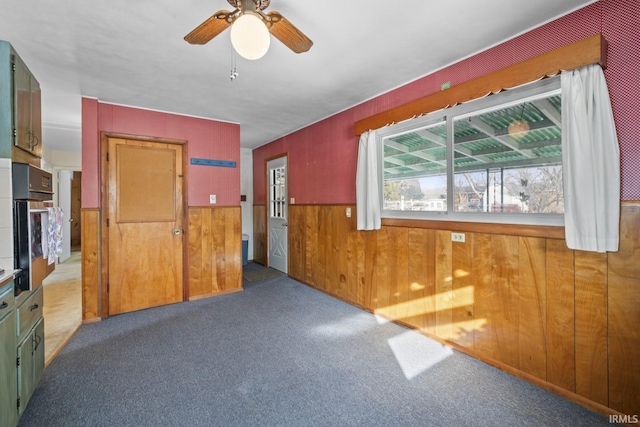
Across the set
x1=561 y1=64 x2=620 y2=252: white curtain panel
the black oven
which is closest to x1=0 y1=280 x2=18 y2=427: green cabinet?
the black oven

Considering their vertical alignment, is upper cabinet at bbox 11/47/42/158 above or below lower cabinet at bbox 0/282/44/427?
above

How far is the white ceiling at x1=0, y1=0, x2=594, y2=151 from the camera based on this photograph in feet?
6.13

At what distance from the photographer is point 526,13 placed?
6.32 ft

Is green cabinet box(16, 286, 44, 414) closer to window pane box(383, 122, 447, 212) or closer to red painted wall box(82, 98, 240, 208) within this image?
red painted wall box(82, 98, 240, 208)

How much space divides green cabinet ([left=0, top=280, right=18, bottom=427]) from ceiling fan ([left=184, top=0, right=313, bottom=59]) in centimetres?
178

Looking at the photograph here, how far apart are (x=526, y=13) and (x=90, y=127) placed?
4.31 meters

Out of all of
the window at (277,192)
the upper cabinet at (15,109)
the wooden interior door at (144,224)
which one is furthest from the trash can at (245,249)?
the upper cabinet at (15,109)

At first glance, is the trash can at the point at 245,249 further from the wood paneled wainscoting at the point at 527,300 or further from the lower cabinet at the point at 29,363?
the lower cabinet at the point at 29,363

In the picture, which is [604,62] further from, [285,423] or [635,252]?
[285,423]

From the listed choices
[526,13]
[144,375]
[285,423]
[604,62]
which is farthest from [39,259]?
[604,62]

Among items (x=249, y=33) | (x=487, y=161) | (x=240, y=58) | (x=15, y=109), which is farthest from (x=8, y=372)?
(x=487, y=161)

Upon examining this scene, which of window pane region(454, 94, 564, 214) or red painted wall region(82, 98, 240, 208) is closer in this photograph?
window pane region(454, 94, 564, 214)

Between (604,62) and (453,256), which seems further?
(453,256)

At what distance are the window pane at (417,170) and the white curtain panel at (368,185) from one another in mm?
181
